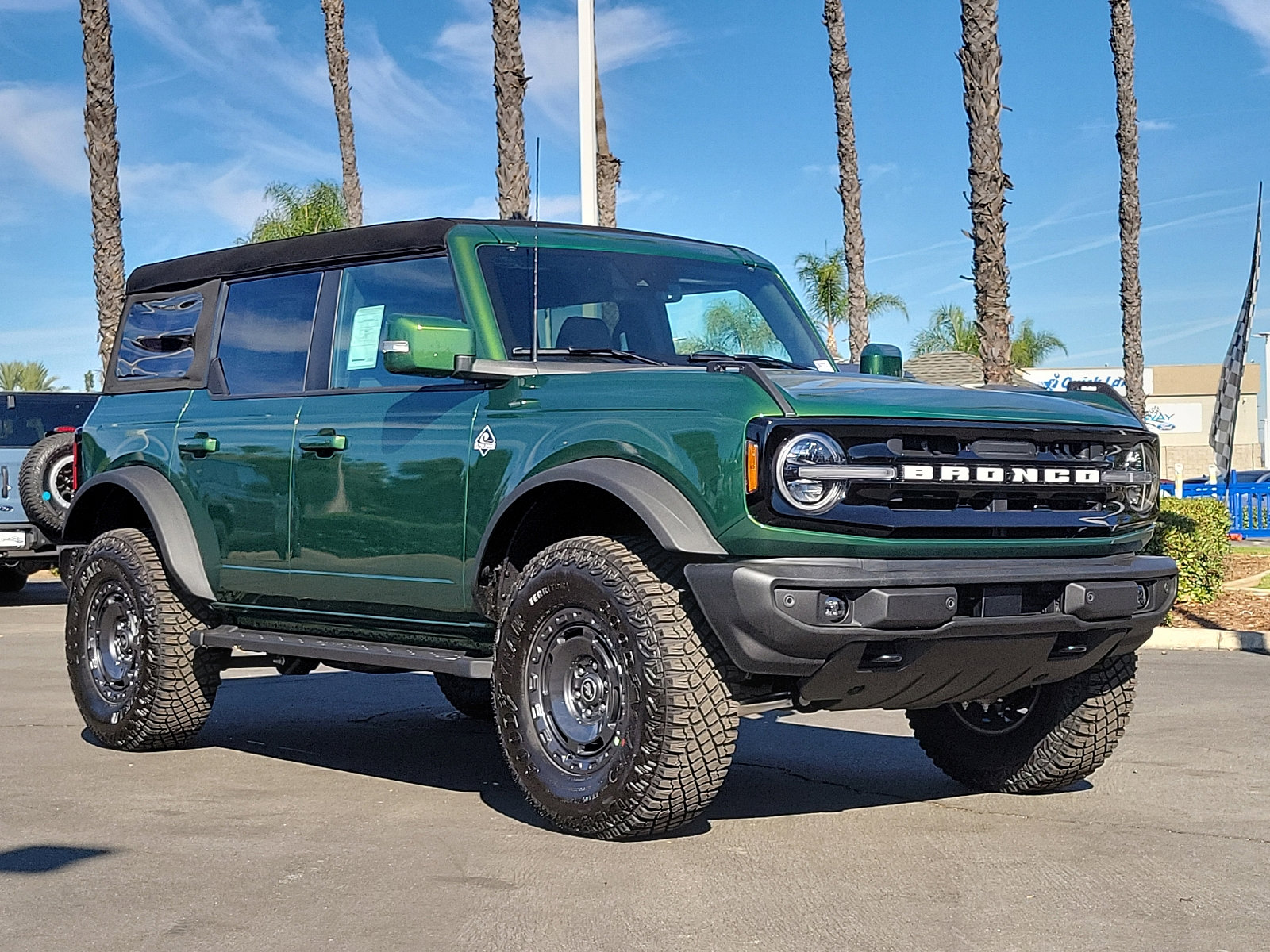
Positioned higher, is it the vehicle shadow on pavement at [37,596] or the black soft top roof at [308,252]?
the black soft top roof at [308,252]

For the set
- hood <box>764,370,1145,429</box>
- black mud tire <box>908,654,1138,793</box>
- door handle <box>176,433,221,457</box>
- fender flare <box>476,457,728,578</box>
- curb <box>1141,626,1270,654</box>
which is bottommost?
curb <box>1141,626,1270,654</box>

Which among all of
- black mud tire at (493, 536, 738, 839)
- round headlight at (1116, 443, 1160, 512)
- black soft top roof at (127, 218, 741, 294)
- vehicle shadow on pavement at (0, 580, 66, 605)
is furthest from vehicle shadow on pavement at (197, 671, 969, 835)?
vehicle shadow on pavement at (0, 580, 66, 605)

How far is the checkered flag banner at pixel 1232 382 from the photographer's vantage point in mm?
16578

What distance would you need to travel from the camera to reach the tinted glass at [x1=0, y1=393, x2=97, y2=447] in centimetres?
1731

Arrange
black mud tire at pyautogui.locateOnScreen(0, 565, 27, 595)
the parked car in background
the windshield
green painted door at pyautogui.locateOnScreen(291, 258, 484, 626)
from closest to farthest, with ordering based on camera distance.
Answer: green painted door at pyautogui.locateOnScreen(291, 258, 484, 626)
the windshield
the parked car in background
black mud tire at pyautogui.locateOnScreen(0, 565, 27, 595)

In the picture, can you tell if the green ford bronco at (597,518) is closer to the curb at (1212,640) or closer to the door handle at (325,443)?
the door handle at (325,443)

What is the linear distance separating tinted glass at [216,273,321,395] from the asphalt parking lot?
5.55 ft

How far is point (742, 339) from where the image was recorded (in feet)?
23.6

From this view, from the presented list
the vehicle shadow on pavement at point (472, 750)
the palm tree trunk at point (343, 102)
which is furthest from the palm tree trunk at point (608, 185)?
the vehicle shadow on pavement at point (472, 750)

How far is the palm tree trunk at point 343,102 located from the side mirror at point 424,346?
2638 cm

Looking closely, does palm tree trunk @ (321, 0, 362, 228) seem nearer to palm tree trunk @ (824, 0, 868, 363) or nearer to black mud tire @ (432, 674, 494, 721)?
palm tree trunk @ (824, 0, 868, 363)

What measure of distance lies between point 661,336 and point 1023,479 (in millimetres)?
1812

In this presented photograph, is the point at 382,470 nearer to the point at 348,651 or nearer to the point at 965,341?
the point at 348,651

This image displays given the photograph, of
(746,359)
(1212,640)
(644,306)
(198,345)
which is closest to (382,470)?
(644,306)
